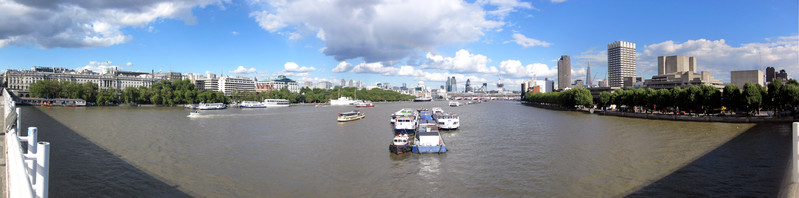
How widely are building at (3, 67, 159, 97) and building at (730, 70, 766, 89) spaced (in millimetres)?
196681

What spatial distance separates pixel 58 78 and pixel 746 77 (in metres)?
218

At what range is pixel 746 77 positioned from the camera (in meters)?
102

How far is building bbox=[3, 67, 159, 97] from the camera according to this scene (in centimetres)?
12619

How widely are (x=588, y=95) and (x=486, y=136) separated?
56.6m

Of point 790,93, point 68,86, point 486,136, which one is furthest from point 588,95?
point 68,86

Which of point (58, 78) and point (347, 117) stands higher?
point (58, 78)

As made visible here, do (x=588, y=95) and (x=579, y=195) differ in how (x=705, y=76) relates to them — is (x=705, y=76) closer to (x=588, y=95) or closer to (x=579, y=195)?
(x=588, y=95)

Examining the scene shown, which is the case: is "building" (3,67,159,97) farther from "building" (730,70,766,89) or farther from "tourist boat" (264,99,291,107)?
"building" (730,70,766,89)

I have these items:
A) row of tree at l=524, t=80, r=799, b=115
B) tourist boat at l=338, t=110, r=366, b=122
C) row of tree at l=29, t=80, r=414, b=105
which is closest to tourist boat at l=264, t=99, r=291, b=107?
row of tree at l=29, t=80, r=414, b=105

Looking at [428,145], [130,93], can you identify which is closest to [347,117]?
[428,145]

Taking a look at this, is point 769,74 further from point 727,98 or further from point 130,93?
point 130,93

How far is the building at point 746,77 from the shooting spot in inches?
3819

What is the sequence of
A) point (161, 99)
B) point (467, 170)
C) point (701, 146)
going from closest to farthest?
point (467, 170) < point (701, 146) < point (161, 99)

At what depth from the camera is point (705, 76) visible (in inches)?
4139
